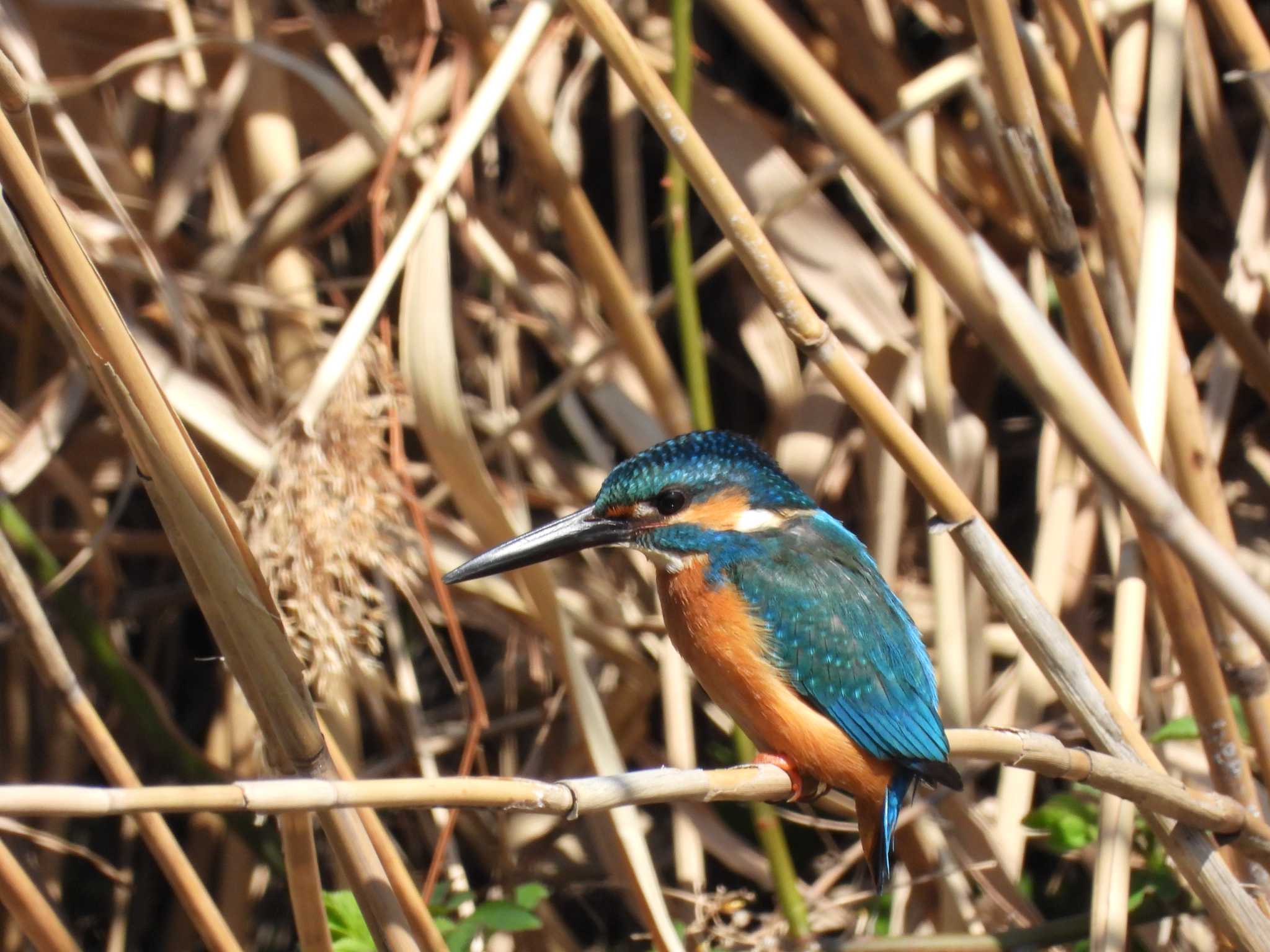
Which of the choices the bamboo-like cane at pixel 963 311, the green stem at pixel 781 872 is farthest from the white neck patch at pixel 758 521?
the bamboo-like cane at pixel 963 311

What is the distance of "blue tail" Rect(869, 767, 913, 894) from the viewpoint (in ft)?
5.77

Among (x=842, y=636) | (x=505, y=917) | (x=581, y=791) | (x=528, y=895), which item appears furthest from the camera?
(x=842, y=636)

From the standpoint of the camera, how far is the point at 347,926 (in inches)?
65.0

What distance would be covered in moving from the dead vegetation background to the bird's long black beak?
0.36ft

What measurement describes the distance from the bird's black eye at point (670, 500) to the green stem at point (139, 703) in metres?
0.96

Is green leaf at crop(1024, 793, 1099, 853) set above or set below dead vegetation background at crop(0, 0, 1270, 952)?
below

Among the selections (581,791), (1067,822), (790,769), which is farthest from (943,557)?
(581,791)

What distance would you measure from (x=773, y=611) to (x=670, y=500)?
226 mm

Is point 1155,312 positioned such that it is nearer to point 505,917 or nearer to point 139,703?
point 505,917

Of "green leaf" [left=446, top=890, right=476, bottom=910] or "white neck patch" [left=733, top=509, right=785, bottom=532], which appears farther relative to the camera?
"white neck patch" [left=733, top=509, right=785, bottom=532]

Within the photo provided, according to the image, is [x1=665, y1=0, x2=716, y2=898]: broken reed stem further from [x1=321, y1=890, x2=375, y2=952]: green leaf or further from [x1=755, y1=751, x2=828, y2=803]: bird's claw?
[x1=321, y1=890, x2=375, y2=952]: green leaf

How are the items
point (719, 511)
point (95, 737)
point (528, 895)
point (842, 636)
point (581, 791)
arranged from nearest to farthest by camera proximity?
point (581, 791) → point (95, 737) → point (528, 895) → point (842, 636) → point (719, 511)

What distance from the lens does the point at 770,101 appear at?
2.89 metres

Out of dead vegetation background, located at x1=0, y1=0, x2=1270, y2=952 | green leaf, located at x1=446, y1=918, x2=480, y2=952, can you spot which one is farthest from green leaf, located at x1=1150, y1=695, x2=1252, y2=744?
green leaf, located at x1=446, y1=918, x2=480, y2=952
